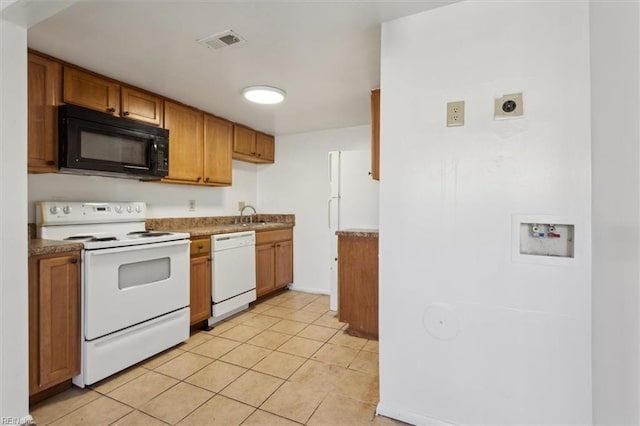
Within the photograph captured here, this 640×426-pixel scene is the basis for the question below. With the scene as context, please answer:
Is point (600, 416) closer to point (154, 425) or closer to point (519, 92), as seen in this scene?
point (519, 92)

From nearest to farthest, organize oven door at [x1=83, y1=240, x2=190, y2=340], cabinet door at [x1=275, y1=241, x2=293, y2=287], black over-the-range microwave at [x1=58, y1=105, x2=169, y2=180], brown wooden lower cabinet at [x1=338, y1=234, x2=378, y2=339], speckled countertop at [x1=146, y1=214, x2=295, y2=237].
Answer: oven door at [x1=83, y1=240, x2=190, y2=340] → black over-the-range microwave at [x1=58, y1=105, x2=169, y2=180] → brown wooden lower cabinet at [x1=338, y1=234, x2=378, y2=339] → speckled countertop at [x1=146, y1=214, x2=295, y2=237] → cabinet door at [x1=275, y1=241, x2=293, y2=287]

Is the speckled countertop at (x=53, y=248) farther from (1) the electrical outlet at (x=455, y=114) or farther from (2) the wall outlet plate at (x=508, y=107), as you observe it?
(2) the wall outlet plate at (x=508, y=107)

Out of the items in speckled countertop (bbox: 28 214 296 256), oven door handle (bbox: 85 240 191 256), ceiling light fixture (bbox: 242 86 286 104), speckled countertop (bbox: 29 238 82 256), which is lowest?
oven door handle (bbox: 85 240 191 256)

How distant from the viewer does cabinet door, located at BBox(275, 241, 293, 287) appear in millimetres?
3828

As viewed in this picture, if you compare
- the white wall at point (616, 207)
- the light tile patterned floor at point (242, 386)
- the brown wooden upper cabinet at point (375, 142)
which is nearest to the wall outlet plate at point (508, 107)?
the white wall at point (616, 207)

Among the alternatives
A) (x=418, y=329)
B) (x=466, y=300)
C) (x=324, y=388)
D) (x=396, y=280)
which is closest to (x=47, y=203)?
(x=324, y=388)

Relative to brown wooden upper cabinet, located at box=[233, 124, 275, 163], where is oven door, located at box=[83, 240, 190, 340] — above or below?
below

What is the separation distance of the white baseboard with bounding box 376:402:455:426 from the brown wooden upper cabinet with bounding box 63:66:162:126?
8.94 ft

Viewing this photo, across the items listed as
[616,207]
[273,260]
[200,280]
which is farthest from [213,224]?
[616,207]

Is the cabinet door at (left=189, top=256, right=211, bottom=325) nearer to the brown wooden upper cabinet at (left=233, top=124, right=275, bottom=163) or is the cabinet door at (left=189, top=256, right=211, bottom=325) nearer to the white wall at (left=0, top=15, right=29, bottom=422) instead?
the white wall at (left=0, top=15, right=29, bottom=422)

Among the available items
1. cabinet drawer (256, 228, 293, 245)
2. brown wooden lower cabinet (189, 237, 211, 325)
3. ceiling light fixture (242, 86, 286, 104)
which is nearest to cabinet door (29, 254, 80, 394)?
brown wooden lower cabinet (189, 237, 211, 325)

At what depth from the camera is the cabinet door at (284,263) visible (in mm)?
3828

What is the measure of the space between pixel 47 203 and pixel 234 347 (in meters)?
1.70

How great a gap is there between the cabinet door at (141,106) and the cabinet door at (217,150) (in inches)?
21.6
